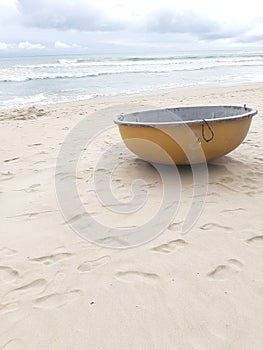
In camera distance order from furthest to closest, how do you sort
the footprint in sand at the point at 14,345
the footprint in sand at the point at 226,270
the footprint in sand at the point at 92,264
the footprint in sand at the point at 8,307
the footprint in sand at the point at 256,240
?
the footprint in sand at the point at 256,240 < the footprint in sand at the point at 92,264 < the footprint in sand at the point at 226,270 < the footprint in sand at the point at 8,307 < the footprint in sand at the point at 14,345

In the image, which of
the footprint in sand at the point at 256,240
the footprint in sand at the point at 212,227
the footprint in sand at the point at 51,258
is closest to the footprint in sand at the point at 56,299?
the footprint in sand at the point at 51,258

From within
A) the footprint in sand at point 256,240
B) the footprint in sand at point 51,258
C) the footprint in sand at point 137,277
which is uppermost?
the footprint in sand at point 256,240

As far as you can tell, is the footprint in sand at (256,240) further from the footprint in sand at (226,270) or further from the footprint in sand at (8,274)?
the footprint in sand at (8,274)

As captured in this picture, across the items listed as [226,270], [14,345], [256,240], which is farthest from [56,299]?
[256,240]

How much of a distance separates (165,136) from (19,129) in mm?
3999

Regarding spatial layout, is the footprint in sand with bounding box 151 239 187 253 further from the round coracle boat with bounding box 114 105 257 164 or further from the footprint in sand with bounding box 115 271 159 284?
the round coracle boat with bounding box 114 105 257 164

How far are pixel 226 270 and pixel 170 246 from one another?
42 cm

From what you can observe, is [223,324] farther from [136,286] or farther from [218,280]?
[136,286]

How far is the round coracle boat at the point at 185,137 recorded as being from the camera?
3.05 metres

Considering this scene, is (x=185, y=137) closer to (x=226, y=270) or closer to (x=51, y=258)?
(x=226, y=270)

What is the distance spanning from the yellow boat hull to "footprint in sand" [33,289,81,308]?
5.67 ft

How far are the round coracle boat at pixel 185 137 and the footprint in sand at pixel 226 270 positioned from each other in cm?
140

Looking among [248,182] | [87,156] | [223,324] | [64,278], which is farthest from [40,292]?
[87,156]

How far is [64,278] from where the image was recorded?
6.37 feet
